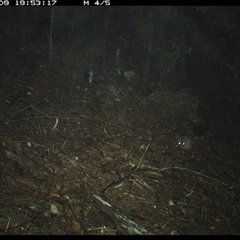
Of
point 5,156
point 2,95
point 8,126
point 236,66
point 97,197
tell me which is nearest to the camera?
point 97,197

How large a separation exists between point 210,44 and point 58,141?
14.0 ft

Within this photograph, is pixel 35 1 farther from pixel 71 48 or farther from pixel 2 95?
pixel 2 95

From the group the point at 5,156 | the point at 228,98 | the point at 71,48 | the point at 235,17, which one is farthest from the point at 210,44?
the point at 5,156

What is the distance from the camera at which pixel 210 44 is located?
5.97 metres

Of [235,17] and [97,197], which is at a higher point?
[235,17]
